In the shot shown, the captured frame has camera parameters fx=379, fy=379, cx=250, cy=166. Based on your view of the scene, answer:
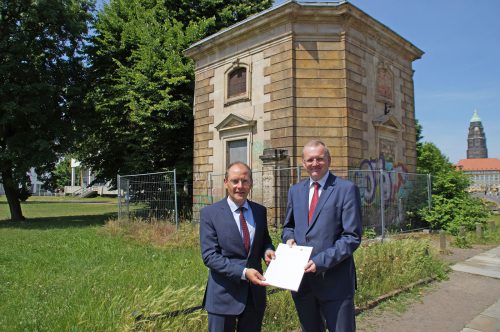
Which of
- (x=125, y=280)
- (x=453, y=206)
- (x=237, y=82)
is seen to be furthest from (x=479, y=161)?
(x=125, y=280)

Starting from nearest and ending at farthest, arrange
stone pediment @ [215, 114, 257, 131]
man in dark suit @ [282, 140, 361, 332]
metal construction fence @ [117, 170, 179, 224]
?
man in dark suit @ [282, 140, 361, 332] → stone pediment @ [215, 114, 257, 131] → metal construction fence @ [117, 170, 179, 224]

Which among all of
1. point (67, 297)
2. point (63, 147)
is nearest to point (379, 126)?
point (67, 297)

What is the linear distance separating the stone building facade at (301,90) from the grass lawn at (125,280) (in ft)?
14.1

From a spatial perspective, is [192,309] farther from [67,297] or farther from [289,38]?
[289,38]

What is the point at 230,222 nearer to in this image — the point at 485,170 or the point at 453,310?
the point at 453,310

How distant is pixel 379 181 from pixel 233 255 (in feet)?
38.1

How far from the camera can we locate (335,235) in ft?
10.4

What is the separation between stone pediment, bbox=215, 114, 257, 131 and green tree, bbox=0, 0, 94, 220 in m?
8.90

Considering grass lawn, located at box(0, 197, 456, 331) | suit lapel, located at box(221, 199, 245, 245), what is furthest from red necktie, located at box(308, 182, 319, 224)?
grass lawn, located at box(0, 197, 456, 331)

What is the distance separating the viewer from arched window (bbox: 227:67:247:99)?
47.1 ft

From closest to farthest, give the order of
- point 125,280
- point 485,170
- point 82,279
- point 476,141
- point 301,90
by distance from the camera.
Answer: point 125,280 < point 82,279 < point 301,90 < point 485,170 < point 476,141

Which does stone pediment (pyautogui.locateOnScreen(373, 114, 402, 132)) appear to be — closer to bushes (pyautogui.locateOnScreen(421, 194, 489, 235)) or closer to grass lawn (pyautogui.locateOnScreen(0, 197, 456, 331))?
bushes (pyautogui.locateOnScreen(421, 194, 489, 235))

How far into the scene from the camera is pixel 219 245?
303cm

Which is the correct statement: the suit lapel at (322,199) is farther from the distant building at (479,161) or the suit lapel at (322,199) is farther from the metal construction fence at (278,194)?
the distant building at (479,161)
